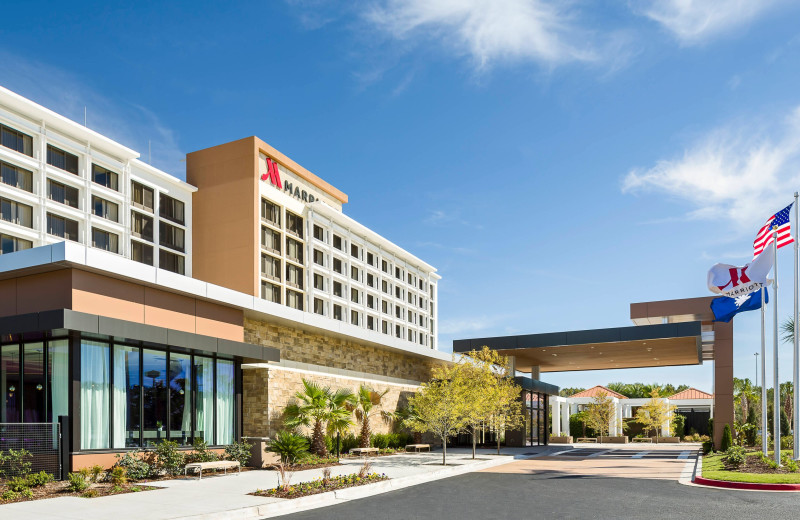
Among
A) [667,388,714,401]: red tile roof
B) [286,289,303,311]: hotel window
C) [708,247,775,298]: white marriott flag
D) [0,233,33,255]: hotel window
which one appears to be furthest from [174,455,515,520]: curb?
[667,388,714,401]: red tile roof

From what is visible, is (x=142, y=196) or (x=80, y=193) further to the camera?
(x=142, y=196)

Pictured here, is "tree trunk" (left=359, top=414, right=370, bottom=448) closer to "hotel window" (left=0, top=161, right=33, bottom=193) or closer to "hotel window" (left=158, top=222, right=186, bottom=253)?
"hotel window" (left=0, top=161, right=33, bottom=193)

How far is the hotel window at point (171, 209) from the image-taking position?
64500mm

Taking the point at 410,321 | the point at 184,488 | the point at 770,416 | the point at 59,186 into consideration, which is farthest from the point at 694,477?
the point at 410,321

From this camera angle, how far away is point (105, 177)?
196ft

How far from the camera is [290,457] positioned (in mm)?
25938

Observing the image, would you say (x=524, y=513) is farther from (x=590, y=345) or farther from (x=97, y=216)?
(x=97, y=216)

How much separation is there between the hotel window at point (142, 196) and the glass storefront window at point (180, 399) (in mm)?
40507

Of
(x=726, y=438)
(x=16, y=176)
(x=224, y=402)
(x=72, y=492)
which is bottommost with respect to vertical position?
(x=726, y=438)

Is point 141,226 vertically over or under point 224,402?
over

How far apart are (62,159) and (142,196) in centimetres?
855

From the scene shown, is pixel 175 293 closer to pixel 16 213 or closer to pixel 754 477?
pixel 754 477

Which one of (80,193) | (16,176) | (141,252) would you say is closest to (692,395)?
(141,252)

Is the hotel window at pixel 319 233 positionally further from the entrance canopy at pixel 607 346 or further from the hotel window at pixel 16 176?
the entrance canopy at pixel 607 346
